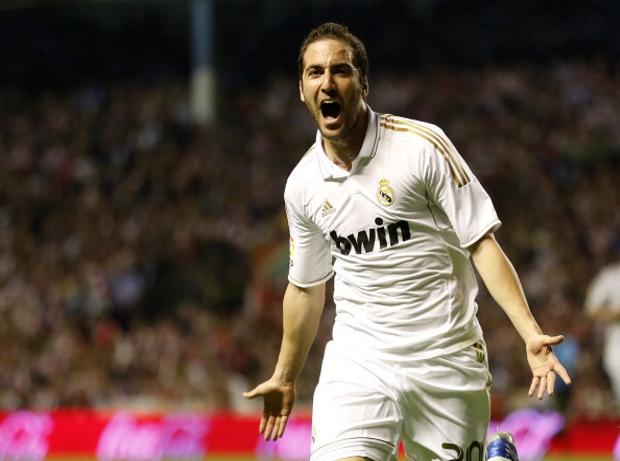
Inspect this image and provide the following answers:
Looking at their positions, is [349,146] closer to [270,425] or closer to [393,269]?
[393,269]

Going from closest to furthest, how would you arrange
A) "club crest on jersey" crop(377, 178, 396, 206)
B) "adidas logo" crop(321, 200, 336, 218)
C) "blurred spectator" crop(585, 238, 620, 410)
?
"club crest on jersey" crop(377, 178, 396, 206) → "adidas logo" crop(321, 200, 336, 218) → "blurred spectator" crop(585, 238, 620, 410)

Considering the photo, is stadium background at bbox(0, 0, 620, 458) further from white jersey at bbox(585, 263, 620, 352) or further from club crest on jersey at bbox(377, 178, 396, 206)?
club crest on jersey at bbox(377, 178, 396, 206)

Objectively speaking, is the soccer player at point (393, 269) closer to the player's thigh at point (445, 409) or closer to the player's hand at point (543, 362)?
the player's thigh at point (445, 409)

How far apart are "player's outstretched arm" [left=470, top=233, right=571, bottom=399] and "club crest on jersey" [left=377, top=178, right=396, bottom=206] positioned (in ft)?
1.10

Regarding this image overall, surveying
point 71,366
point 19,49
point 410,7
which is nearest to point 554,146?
point 410,7

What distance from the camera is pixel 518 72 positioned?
15750 mm

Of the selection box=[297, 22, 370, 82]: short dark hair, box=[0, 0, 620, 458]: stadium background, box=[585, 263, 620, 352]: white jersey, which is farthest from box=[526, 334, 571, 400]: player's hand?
box=[585, 263, 620, 352]: white jersey

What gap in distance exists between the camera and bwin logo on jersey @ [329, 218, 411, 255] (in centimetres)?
413

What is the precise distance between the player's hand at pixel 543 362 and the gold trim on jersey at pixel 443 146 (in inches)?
24.7

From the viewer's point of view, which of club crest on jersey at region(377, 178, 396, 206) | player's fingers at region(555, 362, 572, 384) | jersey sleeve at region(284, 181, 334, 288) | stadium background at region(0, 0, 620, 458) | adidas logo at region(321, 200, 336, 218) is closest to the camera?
player's fingers at region(555, 362, 572, 384)

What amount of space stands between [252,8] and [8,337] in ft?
26.7

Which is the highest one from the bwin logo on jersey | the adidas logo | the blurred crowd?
the blurred crowd

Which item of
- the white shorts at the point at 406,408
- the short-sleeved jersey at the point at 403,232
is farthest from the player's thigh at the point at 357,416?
the short-sleeved jersey at the point at 403,232

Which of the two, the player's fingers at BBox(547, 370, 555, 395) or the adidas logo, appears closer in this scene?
the player's fingers at BBox(547, 370, 555, 395)
